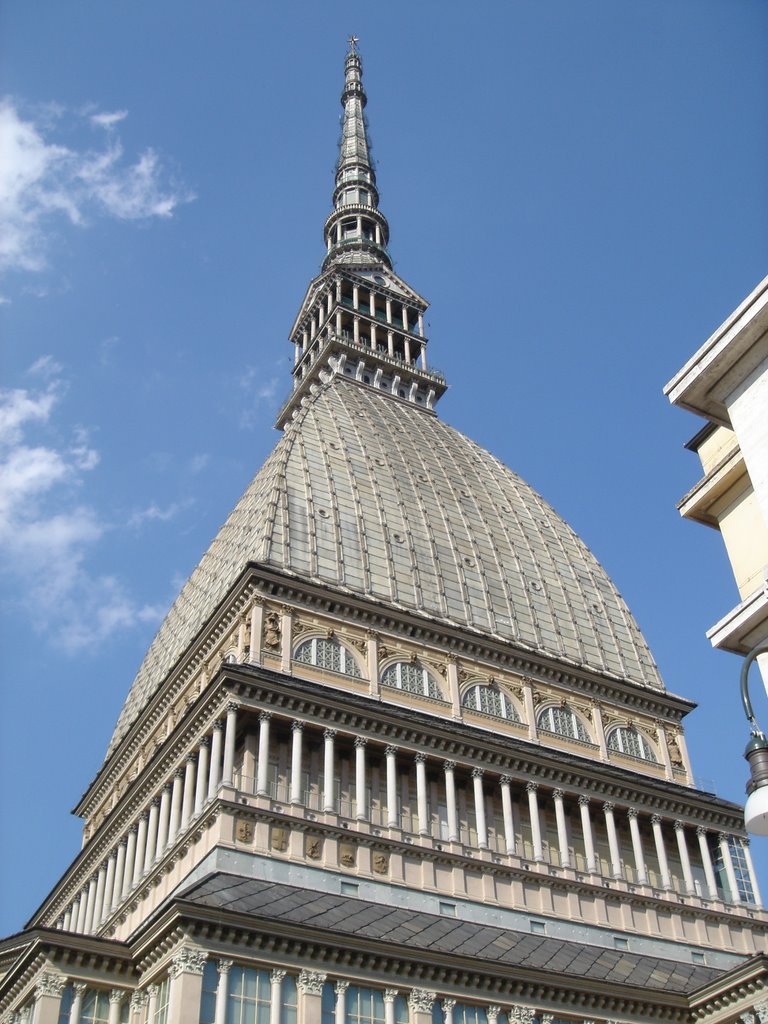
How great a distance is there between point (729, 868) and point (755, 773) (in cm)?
4348

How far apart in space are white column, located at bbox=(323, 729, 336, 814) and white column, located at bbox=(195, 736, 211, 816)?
4654 mm

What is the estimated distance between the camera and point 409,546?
2406 inches

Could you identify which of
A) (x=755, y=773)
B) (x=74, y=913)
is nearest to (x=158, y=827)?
(x=74, y=913)

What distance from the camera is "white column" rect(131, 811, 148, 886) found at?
50750 millimetres

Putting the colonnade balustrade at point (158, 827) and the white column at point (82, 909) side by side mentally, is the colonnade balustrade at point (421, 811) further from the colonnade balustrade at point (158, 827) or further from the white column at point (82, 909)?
the white column at point (82, 909)

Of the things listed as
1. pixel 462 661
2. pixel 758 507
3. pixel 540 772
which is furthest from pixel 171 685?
pixel 758 507

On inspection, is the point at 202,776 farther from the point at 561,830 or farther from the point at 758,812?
the point at 758,812

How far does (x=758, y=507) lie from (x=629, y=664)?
4586cm

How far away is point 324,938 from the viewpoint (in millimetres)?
36531

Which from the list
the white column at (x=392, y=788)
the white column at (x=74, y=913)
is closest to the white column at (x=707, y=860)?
the white column at (x=392, y=788)

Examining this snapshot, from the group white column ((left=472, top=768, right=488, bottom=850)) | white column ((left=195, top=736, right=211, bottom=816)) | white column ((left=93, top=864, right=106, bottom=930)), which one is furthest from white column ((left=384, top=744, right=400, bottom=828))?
white column ((left=93, top=864, right=106, bottom=930))

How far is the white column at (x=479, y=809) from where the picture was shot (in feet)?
156

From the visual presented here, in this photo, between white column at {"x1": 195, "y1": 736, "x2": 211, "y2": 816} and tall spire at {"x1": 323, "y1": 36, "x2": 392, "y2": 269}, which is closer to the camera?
white column at {"x1": 195, "y1": 736, "x2": 211, "y2": 816}

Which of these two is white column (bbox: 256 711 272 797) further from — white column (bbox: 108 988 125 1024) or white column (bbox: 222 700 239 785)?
white column (bbox: 108 988 125 1024)
